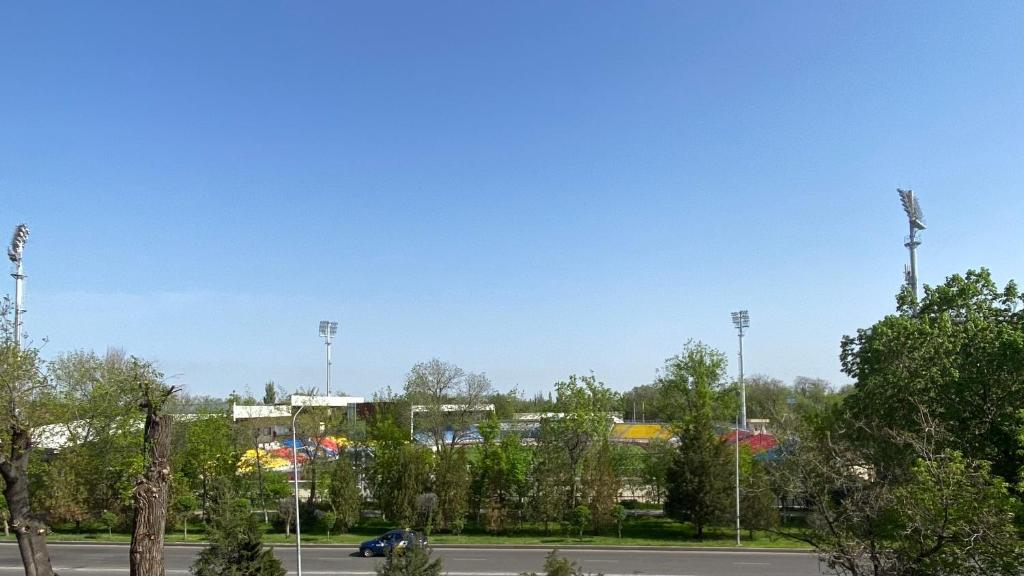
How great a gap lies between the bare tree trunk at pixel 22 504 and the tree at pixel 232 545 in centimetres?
354

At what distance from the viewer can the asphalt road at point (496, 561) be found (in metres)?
26.1

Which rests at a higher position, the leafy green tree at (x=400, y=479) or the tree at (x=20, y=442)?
the tree at (x=20, y=442)

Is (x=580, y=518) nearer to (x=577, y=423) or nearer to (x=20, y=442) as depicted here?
(x=577, y=423)

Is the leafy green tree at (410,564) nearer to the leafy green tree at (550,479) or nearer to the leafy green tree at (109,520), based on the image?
the leafy green tree at (550,479)

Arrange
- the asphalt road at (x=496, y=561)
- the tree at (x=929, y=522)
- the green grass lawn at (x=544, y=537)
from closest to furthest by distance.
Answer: the tree at (x=929, y=522), the asphalt road at (x=496, y=561), the green grass lawn at (x=544, y=537)

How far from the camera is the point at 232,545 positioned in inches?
632

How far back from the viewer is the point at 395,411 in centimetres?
4662

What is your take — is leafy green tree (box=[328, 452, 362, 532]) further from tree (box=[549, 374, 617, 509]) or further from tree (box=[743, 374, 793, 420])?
tree (box=[743, 374, 793, 420])

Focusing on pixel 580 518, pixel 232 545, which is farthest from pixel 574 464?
pixel 232 545

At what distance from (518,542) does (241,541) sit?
2017 centimetres

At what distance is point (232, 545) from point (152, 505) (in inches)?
212

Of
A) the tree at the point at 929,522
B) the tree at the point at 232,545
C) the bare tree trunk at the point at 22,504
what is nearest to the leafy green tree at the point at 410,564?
the tree at the point at 232,545

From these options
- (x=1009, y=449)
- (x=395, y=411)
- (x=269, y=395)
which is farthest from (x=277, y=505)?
(x=269, y=395)

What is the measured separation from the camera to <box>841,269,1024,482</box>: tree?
18.8 meters
